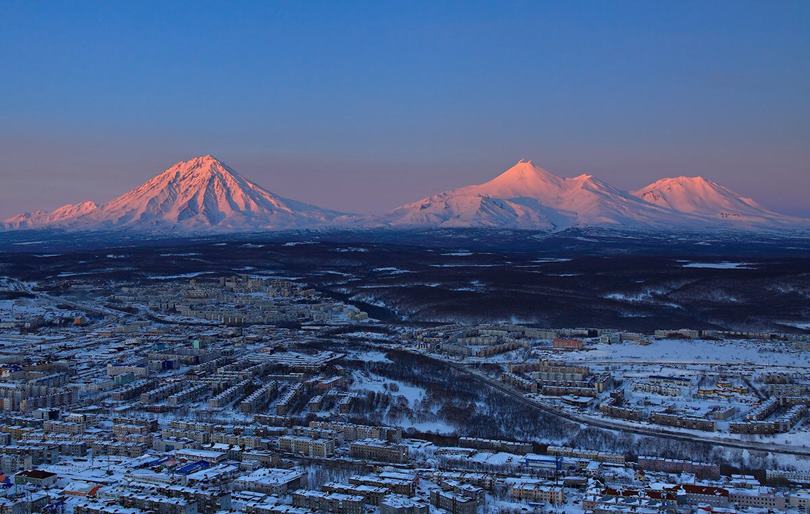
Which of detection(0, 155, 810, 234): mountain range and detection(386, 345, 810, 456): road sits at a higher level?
detection(0, 155, 810, 234): mountain range

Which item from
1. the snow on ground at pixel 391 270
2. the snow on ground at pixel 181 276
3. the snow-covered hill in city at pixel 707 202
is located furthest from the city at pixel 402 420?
the snow-covered hill in city at pixel 707 202

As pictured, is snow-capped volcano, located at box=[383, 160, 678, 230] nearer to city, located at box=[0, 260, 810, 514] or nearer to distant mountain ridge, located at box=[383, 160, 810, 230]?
distant mountain ridge, located at box=[383, 160, 810, 230]

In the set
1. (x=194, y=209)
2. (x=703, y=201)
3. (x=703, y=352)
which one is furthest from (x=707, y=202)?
(x=703, y=352)

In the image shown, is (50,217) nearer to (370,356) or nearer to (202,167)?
(202,167)

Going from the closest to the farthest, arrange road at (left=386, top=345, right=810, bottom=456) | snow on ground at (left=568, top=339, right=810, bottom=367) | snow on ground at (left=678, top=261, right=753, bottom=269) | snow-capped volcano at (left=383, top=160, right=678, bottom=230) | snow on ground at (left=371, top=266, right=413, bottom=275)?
1. road at (left=386, top=345, right=810, bottom=456)
2. snow on ground at (left=568, top=339, right=810, bottom=367)
3. snow on ground at (left=678, top=261, right=753, bottom=269)
4. snow on ground at (left=371, top=266, right=413, bottom=275)
5. snow-capped volcano at (left=383, top=160, right=678, bottom=230)

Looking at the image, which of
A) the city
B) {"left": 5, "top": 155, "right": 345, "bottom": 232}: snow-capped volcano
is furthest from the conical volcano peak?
the city

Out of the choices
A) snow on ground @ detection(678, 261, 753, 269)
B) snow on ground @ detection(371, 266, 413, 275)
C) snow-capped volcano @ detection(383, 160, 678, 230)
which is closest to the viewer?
snow on ground @ detection(678, 261, 753, 269)

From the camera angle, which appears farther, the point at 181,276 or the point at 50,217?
the point at 50,217
